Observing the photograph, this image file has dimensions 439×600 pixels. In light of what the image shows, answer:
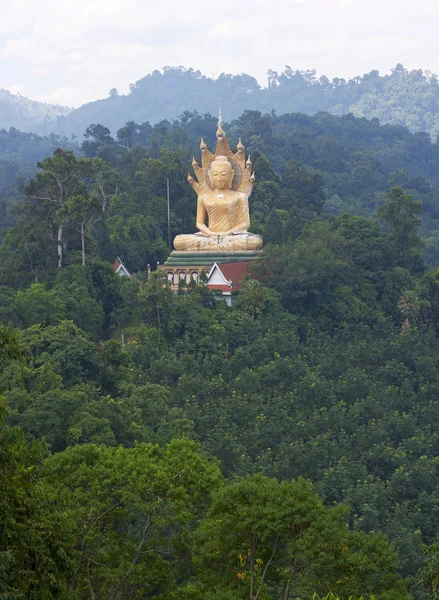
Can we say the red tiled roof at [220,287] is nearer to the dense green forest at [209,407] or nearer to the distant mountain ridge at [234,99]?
the dense green forest at [209,407]

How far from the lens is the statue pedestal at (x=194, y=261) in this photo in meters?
32.0

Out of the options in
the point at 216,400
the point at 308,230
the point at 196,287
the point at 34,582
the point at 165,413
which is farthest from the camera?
the point at 308,230

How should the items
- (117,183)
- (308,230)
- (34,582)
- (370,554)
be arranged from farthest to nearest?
(117,183) → (308,230) → (370,554) → (34,582)

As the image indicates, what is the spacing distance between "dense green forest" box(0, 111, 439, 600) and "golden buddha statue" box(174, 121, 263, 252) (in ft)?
5.70

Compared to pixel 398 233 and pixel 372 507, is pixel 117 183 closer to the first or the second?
pixel 398 233

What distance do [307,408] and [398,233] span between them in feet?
36.6

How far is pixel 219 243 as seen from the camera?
107ft

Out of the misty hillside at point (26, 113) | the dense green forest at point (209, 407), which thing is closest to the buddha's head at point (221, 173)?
the dense green forest at point (209, 407)

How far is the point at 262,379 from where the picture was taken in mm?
26531

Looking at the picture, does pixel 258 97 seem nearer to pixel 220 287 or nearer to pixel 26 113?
pixel 26 113

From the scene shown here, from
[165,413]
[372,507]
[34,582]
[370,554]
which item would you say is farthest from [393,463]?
[34,582]

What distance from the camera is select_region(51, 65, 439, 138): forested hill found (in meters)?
132

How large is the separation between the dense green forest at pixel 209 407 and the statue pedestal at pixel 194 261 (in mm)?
833

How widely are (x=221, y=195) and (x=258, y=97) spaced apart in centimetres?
11666
